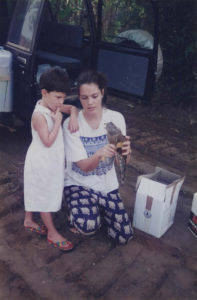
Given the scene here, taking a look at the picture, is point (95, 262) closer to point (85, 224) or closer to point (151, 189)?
point (85, 224)

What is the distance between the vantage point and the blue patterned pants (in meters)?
2.56

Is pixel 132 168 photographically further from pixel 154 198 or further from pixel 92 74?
pixel 92 74

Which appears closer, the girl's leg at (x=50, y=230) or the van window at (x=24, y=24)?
the girl's leg at (x=50, y=230)

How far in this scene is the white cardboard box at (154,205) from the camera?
2.60m

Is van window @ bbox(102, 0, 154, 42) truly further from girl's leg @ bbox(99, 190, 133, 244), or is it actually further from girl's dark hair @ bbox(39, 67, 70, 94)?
girl's leg @ bbox(99, 190, 133, 244)

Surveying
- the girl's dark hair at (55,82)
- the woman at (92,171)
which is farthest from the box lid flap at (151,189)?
the girl's dark hair at (55,82)

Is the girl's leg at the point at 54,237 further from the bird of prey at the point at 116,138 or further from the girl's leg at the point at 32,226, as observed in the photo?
the bird of prey at the point at 116,138

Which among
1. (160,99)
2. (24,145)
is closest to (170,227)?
(24,145)

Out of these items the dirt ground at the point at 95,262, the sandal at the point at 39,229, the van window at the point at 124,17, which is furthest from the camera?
the van window at the point at 124,17

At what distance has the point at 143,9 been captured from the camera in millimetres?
7125

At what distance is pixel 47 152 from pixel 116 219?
2.47ft

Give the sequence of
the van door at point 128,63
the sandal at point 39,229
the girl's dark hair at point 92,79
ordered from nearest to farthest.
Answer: the girl's dark hair at point 92,79, the sandal at point 39,229, the van door at point 128,63

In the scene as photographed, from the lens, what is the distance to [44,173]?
242cm

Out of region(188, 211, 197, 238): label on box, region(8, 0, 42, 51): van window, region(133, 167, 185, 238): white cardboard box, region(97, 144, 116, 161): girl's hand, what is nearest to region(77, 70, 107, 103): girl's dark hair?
region(97, 144, 116, 161): girl's hand
